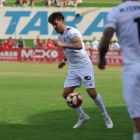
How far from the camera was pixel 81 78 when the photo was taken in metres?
13.3

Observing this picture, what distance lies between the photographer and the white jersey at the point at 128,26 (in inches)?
323

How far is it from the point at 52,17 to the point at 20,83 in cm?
1474

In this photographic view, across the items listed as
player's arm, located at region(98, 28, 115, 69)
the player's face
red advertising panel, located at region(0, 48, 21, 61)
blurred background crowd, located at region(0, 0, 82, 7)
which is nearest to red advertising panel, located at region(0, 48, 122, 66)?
red advertising panel, located at region(0, 48, 21, 61)

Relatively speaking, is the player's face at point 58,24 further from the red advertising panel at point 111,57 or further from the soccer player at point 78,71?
the red advertising panel at point 111,57

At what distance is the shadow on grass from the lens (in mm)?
12008

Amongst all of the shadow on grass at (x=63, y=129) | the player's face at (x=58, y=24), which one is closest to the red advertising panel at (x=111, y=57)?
the shadow on grass at (x=63, y=129)

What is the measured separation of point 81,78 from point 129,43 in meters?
5.12

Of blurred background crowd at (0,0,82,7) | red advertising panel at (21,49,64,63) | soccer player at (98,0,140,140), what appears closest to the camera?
soccer player at (98,0,140,140)

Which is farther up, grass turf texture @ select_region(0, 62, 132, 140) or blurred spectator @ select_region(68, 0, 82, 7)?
grass turf texture @ select_region(0, 62, 132, 140)

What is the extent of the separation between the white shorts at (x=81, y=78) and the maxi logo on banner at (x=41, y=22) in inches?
1844

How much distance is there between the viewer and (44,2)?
67.4 metres

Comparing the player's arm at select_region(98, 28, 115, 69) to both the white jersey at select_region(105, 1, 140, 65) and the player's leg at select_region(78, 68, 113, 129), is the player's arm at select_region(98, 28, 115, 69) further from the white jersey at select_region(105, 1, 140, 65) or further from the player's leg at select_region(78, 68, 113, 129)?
the player's leg at select_region(78, 68, 113, 129)

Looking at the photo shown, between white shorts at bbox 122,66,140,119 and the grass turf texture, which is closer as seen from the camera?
white shorts at bbox 122,66,140,119

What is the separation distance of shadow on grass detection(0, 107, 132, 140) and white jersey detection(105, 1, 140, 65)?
3896 millimetres
